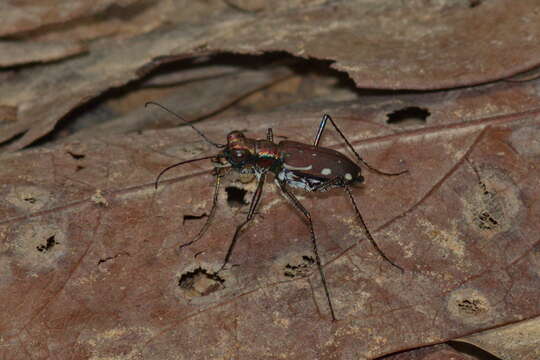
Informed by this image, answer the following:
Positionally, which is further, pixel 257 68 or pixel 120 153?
pixel 257 68

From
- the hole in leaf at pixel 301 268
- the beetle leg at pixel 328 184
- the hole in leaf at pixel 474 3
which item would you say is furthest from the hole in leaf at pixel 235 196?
the hole in leaf at pixel 474 3

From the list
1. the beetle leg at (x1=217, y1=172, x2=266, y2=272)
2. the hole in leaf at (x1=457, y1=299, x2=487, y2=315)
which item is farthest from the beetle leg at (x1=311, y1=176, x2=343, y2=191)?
the hole in leaf at (x1=457, y1=299, x2=487, y2=315)

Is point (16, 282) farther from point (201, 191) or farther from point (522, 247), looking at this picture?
point (522, 247)

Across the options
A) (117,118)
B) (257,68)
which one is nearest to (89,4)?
(117,118)

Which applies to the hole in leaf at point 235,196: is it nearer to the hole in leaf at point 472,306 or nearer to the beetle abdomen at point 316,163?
the beetle abdomen at point 316,163

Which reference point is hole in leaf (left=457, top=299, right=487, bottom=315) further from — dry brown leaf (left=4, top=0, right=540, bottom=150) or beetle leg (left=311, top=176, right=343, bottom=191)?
dry brown leaf (left=4, top=0, right=540, bottom=150)

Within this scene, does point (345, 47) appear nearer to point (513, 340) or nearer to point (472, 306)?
point (472, 306)
